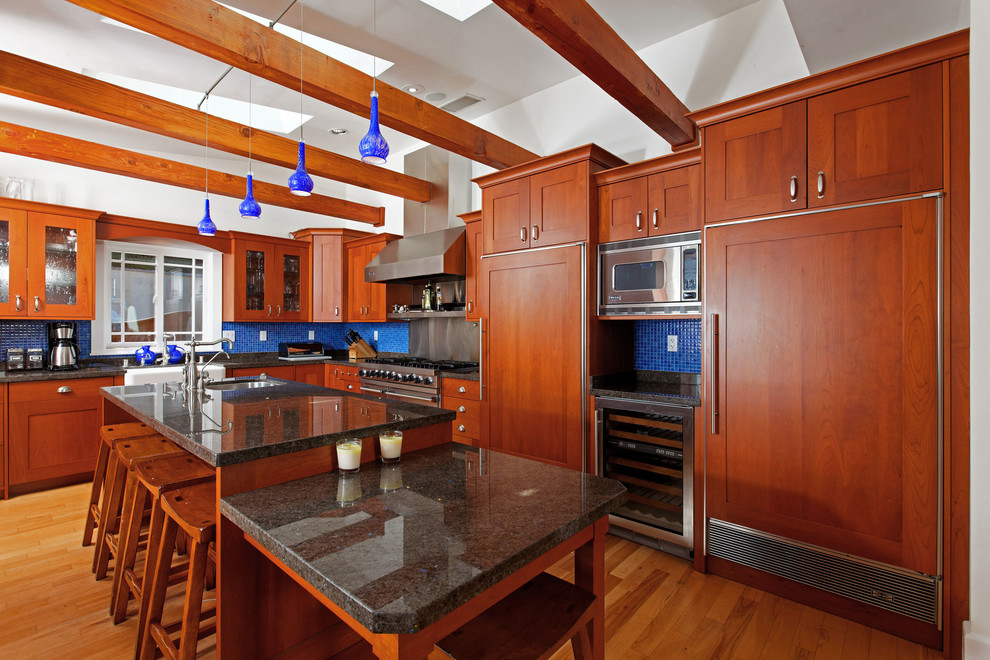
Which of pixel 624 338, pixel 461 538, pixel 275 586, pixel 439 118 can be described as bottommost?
pixel 275 586

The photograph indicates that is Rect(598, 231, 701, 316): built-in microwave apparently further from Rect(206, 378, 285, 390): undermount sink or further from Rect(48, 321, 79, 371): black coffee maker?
Rect(48, 321, 79, 371): black coffee maker

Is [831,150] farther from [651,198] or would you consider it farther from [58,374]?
[58,374]

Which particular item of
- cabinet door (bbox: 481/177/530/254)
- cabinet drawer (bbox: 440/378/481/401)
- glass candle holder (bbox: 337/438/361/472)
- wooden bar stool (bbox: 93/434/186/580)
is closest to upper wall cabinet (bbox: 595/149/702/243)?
cabinet door (bbox: 481/177/530/254)

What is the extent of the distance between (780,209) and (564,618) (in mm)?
2044

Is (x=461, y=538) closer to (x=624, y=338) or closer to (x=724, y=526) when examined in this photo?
(x=724, y=526)

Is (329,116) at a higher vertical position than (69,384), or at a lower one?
higher

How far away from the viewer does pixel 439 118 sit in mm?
3152

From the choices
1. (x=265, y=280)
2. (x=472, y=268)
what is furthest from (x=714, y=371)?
(x=265, y=280)

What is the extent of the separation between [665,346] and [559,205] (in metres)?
1.22

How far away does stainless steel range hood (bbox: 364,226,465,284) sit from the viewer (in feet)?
13.8

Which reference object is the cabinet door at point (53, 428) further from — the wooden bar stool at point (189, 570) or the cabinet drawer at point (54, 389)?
the wooden bar stool at point (189, 570)

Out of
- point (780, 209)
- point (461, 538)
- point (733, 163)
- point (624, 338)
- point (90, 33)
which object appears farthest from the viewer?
point (624, 338)

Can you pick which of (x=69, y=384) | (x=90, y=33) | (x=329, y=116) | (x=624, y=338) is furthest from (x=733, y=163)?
(x=69, y=384)

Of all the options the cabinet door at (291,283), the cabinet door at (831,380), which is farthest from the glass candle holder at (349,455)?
the cabinet door at (291,283)
